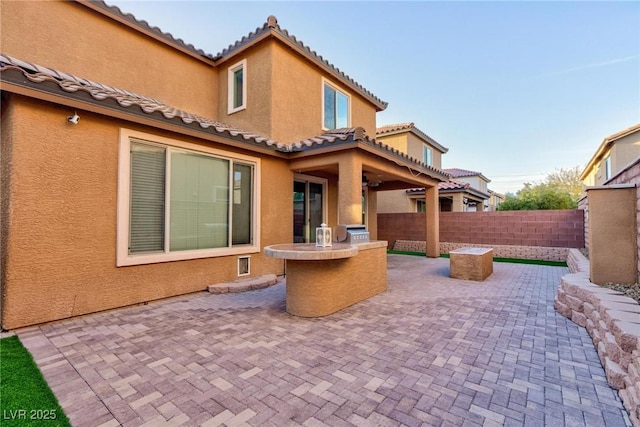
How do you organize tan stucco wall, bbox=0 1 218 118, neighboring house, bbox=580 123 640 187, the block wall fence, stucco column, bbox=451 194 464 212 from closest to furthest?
tan stucco wall, bbox=0 1 218 118
the block wall fence
neighboring house, bbox=580 123 640 187
stucco column, bbox=451 194 464 212

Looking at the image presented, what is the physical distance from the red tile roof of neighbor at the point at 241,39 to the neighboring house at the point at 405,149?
28.1 feet

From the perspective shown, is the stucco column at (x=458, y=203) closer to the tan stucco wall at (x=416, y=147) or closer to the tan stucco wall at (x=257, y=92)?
the tan stucco wall at (x=416, y=147)

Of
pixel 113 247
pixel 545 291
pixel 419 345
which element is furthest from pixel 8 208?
pixel 545 291

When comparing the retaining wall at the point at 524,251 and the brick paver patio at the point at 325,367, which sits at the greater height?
the retaining wall at the point at 524,251

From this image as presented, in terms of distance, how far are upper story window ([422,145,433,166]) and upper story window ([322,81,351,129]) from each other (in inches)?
415

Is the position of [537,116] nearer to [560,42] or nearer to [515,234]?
[560,42]

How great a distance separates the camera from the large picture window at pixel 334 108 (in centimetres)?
1107

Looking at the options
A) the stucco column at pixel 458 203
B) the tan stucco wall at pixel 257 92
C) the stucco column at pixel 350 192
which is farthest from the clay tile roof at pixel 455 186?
the tan stucco wall at pixel 257 92

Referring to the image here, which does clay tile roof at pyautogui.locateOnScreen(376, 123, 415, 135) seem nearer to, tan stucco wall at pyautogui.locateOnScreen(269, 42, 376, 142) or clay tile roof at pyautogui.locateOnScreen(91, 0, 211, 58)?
tan stucco wall at pyautogui.locateOnScreen(269, 42, 376, 142)

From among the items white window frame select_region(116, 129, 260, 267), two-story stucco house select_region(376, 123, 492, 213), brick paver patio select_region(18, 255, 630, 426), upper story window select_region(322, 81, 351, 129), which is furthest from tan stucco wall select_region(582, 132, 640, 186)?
white window frame select_region(116, 129, 260, 267)

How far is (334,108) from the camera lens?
1141 cm

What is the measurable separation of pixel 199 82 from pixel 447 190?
14890 millimetres

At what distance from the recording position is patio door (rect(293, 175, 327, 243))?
10.7 metres

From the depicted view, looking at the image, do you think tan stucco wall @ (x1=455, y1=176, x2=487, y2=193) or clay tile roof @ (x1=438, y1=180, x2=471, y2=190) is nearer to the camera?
clay tile roof @ (x1=438, y1=180, x2=471, y2=190)
